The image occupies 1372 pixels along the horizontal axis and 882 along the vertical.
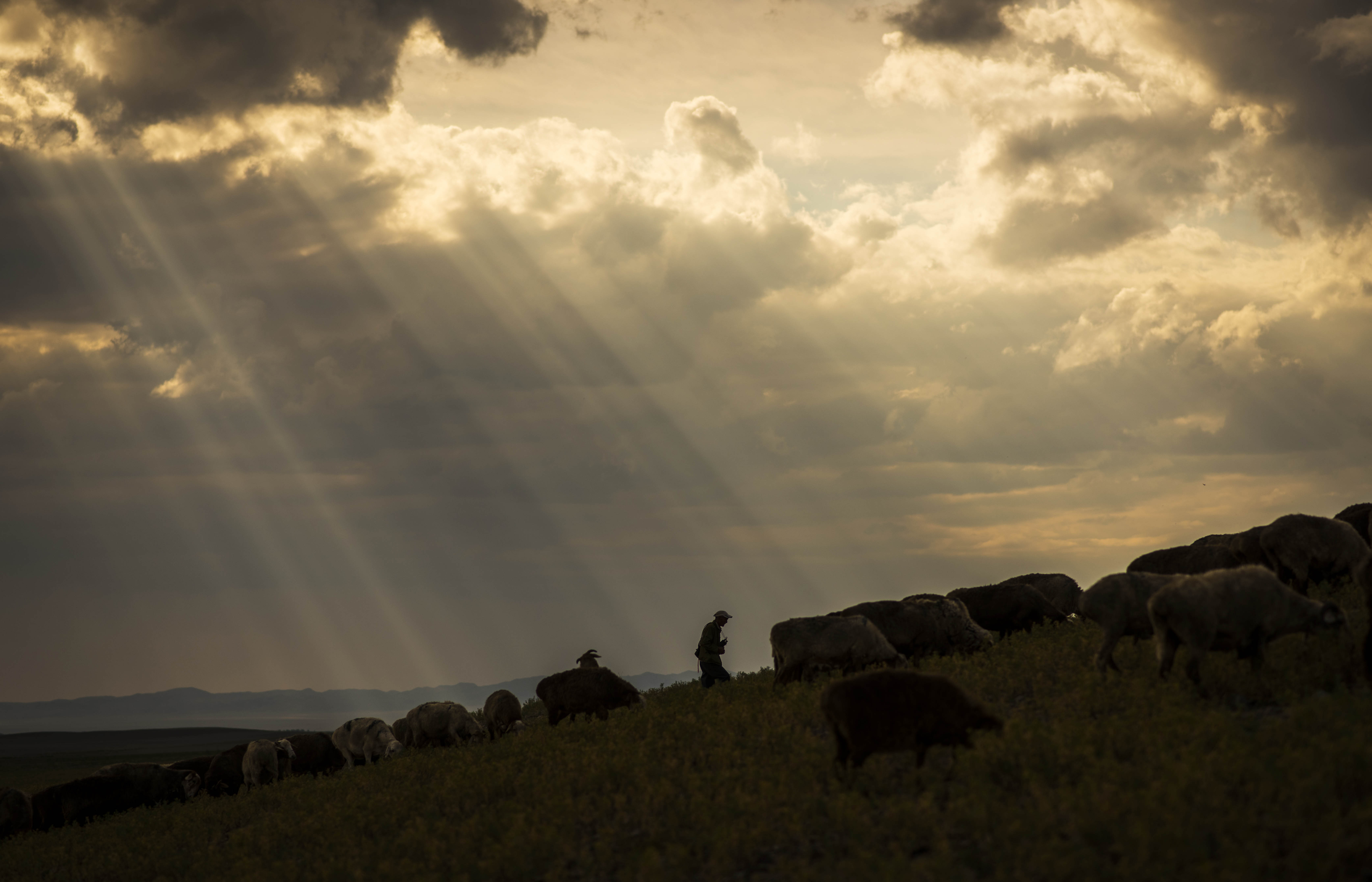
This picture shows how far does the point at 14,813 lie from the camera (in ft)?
95.0

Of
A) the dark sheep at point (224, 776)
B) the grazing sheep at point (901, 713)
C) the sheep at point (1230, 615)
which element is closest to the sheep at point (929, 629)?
the sheep at point (1230, 615)

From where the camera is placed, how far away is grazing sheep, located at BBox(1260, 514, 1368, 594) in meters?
18.8

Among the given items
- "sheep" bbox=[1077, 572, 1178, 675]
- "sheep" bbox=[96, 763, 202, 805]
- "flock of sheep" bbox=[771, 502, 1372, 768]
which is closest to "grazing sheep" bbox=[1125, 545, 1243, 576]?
"flock of sheep" bbox=[771, 502, 1372, 768]

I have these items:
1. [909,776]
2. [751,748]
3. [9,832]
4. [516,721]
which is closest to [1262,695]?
[909,776]

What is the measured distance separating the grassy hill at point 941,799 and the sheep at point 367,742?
8918 mm

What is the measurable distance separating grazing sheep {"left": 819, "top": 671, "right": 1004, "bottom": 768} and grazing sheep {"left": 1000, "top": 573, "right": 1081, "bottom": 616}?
15850 mm

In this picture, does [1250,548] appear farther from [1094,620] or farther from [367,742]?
[367,742]

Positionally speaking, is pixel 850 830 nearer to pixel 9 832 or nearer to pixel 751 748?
pixel 751 748

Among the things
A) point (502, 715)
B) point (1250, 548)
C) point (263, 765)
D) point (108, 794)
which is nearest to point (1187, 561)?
point (1250, 548)

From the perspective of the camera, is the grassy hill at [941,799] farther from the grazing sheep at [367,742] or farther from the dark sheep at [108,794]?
the dark sheep at [108,794]

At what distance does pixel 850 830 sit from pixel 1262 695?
6.84 m

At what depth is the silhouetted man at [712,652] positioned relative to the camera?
86.8ft

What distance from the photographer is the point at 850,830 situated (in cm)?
1066

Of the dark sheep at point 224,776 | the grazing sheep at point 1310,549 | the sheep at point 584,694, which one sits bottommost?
the dark sheep at point 224,776
